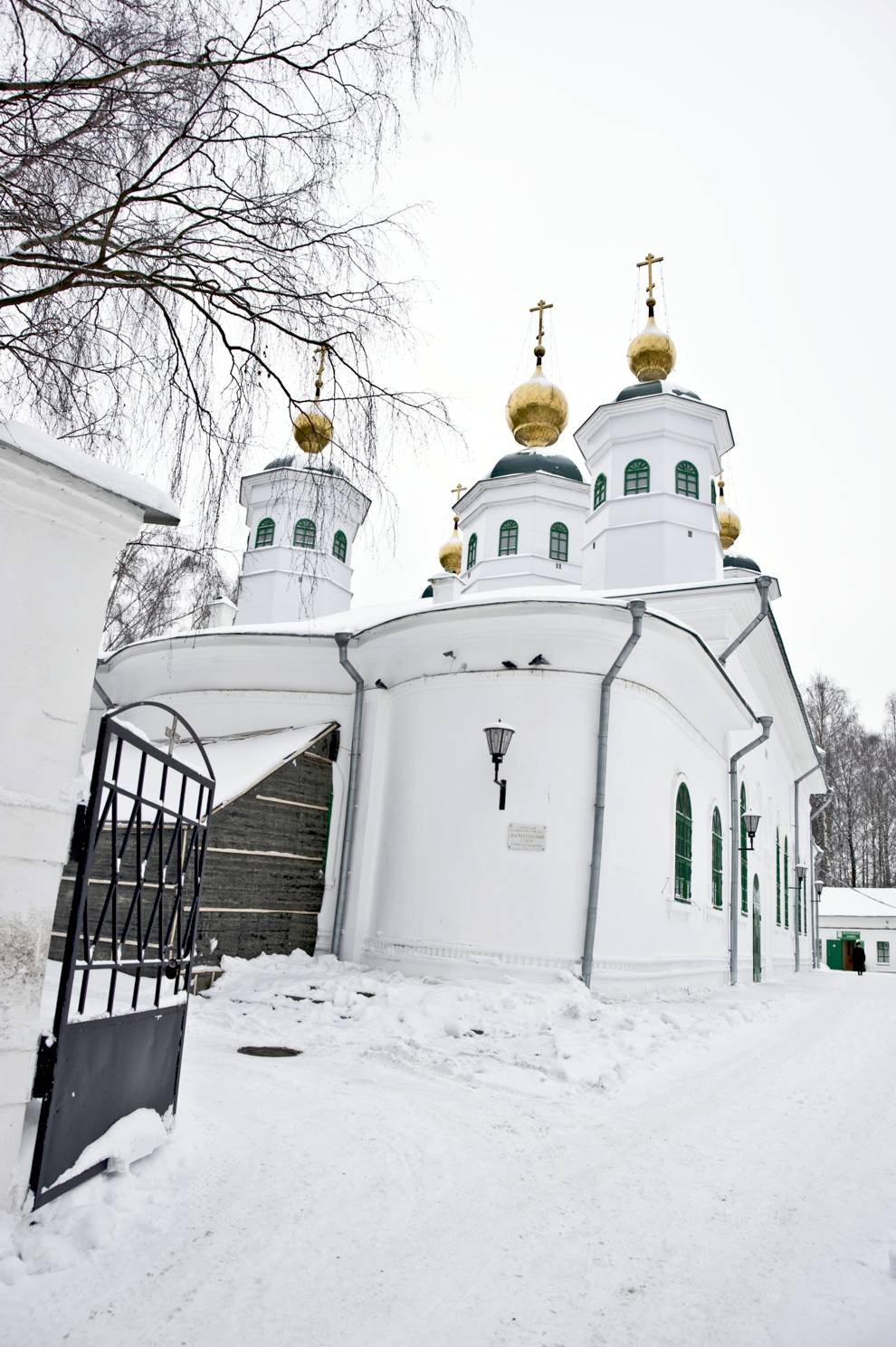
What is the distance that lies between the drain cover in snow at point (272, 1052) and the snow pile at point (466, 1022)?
3.9 inches

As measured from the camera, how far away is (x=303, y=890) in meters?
11.3

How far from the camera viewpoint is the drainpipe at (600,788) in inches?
389

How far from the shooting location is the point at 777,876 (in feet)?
68.5

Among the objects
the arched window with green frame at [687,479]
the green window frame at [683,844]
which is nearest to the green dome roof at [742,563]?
the arched window with green frame at [687,479]

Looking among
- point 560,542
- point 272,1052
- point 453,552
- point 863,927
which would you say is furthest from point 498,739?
point 863,927

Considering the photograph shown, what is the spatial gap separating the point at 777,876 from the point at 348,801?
13.1 meters

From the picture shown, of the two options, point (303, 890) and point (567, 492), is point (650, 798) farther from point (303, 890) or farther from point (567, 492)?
point (567, 492)

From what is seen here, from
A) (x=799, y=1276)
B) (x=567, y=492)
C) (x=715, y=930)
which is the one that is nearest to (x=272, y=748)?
(x=715, y=930)

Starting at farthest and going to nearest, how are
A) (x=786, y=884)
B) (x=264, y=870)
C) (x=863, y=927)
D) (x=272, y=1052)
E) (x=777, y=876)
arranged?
(x=863, y=927)
(x=786, y=884)
(x=777, y=876)
(x=264, y=870)
(x=272, y=1052)

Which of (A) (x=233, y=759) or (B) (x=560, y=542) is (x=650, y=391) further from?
(A) (x=233, y=759)

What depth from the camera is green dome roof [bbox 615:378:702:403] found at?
17703mm

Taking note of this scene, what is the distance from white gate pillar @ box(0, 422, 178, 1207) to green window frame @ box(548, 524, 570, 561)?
17.8m

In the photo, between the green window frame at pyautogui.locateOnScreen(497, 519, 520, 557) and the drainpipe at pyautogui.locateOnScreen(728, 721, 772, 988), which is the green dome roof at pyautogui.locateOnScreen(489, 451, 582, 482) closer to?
the green window frame at pyautogui.locateOnScreen(497, 519, 520, 557)

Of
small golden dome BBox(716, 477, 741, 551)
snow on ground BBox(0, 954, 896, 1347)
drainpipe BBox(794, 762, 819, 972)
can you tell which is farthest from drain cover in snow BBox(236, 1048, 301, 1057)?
small golden dome BBox(716, 477, 741, 551)
